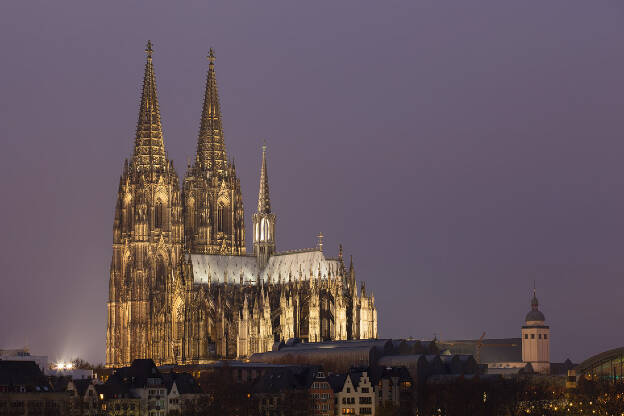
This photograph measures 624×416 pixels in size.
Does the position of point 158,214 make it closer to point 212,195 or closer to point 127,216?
point 127,216

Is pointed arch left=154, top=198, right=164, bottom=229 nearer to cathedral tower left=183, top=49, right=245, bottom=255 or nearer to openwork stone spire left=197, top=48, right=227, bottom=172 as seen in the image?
cathedral tower left=183, top=49, right=245, bottom=255

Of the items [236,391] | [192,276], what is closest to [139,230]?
[192,276]

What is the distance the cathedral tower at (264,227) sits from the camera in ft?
607

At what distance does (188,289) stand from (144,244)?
832cm

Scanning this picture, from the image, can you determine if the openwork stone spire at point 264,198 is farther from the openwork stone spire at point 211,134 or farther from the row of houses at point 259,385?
the row of houses at point 259,385

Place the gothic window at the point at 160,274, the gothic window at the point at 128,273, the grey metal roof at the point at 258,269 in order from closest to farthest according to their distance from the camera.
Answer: the gothic window at the point at 160,274 < the gothic window at the point at 128,273 < the grey metal roof at the point at 258,269

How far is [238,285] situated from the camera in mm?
177625

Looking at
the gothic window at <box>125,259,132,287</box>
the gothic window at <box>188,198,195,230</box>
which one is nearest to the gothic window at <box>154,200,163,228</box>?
the gothic window at <box>125,259,132,287</box>

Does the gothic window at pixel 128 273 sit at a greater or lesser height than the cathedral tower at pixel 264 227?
lesser

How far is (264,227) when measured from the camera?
187 m

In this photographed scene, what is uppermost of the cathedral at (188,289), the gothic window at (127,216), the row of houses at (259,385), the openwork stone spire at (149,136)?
the openwork stone spire at (149,136)

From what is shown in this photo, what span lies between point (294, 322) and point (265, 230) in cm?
1910

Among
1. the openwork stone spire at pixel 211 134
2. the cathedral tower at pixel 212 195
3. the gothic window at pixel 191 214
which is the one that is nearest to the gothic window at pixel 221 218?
the cathedral tower at pixel 212 195

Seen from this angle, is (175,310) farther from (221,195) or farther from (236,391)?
(236,391)
